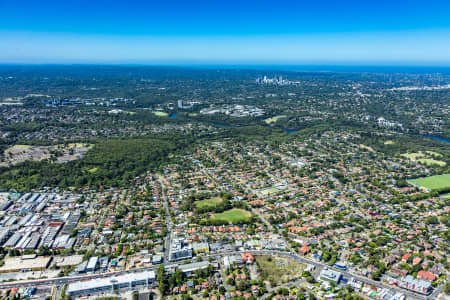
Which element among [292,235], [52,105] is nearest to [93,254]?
[292,235]

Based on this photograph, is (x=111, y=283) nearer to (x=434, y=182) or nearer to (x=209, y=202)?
(x=209, y=202)

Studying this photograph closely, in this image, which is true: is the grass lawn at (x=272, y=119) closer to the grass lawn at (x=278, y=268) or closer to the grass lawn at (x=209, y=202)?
the grass lawn at (x=209, y=202)

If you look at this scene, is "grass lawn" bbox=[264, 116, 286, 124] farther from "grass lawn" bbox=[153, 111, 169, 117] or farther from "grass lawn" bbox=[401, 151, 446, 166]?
"grass lawn" bbox=[401, 151, 446, 166]

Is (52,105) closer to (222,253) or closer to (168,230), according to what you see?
(168,230)

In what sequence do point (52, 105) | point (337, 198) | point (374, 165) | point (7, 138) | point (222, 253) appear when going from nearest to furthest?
point (222, 253) < point (337, 198) < point (374, 165) < point (7, 138) < point (52, 105)

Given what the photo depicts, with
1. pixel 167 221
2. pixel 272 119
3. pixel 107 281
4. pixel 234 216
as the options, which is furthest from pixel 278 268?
pixel 272 119

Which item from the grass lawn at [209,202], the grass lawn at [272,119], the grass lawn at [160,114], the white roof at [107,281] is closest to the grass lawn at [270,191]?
the grass lawn at [209,202]

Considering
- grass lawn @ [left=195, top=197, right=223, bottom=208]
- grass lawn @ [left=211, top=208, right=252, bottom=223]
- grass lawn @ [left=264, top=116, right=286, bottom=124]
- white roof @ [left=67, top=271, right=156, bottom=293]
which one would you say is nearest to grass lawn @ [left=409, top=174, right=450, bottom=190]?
grass lawn @ [left=211, top=208, right=252, bottom=223]

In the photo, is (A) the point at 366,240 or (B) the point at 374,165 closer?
(A) the point at 366,240
